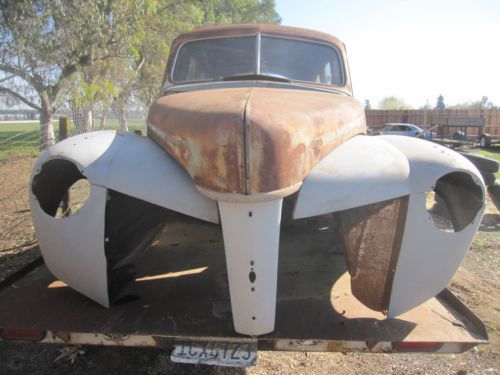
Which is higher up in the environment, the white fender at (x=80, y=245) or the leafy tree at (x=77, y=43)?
the leafy tree at (x=77, y=43)

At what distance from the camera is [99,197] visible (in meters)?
2.10

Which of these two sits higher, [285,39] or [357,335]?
[285,39]

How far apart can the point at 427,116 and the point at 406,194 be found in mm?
31433

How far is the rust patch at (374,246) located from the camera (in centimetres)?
214

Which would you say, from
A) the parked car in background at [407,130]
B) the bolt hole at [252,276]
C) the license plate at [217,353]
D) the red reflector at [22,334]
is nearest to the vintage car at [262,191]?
the bolt hole at [252,276]

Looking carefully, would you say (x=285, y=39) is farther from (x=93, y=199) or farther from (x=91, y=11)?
(x=91, y=11)

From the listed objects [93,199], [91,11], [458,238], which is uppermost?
[91,11]

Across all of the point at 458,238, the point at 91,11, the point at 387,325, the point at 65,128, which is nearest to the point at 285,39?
the point at 458,238

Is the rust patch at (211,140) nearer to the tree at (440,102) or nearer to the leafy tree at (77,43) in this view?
the leafy tree at (77,43)

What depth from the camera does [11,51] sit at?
12.9 metres

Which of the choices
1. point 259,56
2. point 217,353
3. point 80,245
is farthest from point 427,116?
point 80,245

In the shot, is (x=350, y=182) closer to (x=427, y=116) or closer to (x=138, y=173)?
(x=138, y=173)

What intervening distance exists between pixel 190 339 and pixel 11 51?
550 inches

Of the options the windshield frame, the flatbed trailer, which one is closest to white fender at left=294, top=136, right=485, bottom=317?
the flatbed trailer
